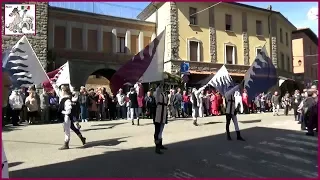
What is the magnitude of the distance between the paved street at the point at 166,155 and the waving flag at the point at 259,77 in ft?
5.43

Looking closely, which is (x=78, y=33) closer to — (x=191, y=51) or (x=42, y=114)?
(x=191, y=51)

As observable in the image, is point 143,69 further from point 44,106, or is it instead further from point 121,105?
point 121,105

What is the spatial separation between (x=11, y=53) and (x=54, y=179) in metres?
5.35

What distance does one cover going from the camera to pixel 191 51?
2959 cm

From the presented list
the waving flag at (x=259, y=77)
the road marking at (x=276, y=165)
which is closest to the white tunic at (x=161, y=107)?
the road marking at (x=276, y=165)

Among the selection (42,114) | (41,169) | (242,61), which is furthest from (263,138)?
(242,61)

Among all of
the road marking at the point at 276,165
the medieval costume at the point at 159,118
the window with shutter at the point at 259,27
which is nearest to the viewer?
the road marking at the point at 276,165

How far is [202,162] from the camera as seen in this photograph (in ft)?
24.5

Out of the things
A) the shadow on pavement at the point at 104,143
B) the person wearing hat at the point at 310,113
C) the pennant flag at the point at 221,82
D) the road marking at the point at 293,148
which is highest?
the pennant flag at the point at 221,82

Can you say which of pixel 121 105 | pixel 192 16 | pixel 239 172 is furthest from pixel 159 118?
pixel 192 16

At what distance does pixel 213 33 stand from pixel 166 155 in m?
24.0

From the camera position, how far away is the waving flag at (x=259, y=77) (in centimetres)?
1234

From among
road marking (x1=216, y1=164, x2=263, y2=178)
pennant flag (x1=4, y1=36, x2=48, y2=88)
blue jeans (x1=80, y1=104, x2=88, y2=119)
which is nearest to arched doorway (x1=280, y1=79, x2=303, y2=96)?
blue jeans (x1=80, y1=104, x2=88, y2=119)

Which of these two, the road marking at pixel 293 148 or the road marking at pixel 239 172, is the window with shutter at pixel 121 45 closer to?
the road marking at pixel 293 148
